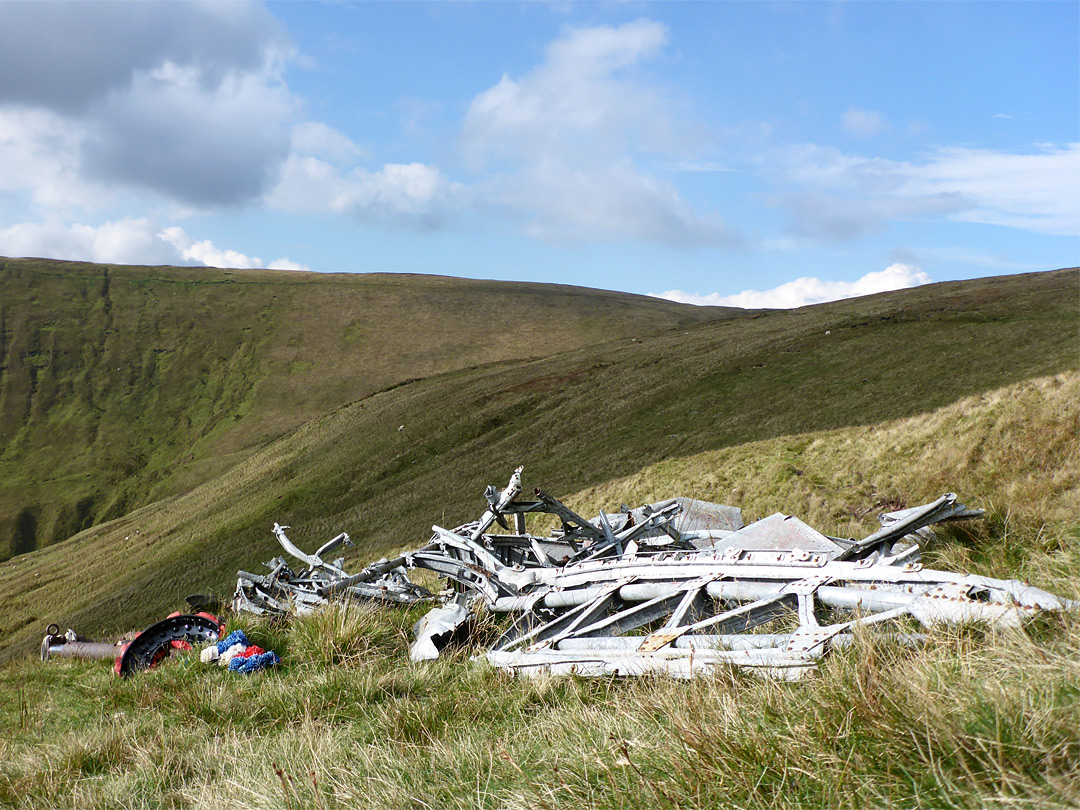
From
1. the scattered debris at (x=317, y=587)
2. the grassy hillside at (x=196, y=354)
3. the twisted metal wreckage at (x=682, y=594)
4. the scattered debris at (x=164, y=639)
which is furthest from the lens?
the grassy hillside at (x=196, y=354)

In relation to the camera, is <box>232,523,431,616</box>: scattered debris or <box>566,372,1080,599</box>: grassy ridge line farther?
<box>232,523,431,616</box>: scattered debris

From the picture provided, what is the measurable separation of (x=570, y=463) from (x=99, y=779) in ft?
74.4

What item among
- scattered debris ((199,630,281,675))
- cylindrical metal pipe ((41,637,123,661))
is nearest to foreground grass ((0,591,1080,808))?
scattered debris ((199,630,281,675))

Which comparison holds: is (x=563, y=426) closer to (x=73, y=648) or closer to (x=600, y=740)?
(x=73, y=648)

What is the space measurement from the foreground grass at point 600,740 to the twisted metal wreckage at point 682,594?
0.23 m

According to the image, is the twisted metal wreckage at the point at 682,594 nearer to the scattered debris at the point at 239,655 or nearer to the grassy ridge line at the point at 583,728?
the grassy ridge line at the point at 583,728

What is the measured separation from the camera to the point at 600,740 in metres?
3.78

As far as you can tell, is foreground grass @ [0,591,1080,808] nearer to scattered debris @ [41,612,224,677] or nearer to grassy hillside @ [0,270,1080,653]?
scattered debris @ [41,612,224,677]

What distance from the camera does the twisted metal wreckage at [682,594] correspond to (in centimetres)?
440

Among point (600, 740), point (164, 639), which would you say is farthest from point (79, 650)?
point (600, 740)

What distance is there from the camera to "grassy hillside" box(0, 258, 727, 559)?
78.7 meters

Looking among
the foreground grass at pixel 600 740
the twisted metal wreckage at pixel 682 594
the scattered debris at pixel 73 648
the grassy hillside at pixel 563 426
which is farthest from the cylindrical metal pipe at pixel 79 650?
the grassy hillside at pixel 563 426

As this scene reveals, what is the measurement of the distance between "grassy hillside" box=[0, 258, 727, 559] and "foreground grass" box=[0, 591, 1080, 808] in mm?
71375

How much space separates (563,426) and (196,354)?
8511 cm
